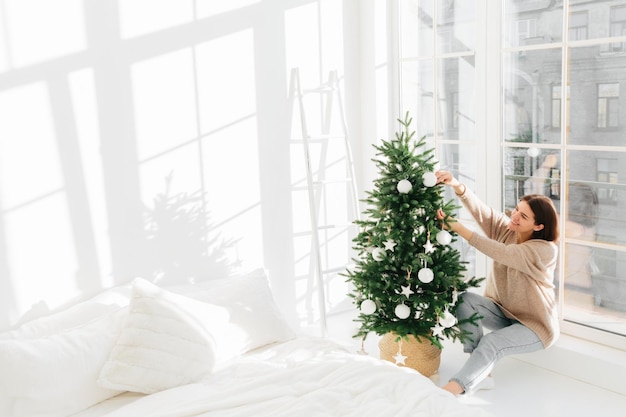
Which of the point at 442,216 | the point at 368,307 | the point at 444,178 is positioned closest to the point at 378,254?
the point at 368,307

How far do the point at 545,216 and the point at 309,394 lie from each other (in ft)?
5.15

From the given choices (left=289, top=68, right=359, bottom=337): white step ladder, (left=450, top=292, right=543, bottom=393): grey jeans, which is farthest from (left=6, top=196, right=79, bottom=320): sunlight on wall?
(left=450, top=292, right=543, bottom=393): grey jeans

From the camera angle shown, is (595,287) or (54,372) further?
(595,287)

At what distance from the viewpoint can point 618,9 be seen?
3014 millimetres

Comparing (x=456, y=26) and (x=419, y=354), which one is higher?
(x=456, y=26)

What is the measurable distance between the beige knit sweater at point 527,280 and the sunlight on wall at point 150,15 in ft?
6.01

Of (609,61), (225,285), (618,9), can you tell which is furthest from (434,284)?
(618,9)

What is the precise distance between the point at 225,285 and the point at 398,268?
92cm

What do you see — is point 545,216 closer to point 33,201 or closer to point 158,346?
point 158,346

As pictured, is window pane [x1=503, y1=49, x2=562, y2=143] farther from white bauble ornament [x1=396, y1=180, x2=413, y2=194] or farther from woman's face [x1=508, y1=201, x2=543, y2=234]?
white bauble ornament [x1=396, y1=180, x2=413, y2=194]

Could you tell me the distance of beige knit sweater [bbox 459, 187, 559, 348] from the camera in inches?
126

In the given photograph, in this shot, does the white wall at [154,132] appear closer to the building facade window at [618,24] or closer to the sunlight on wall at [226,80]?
the sunlight on wall at [226,80]

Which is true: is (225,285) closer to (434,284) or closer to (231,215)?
Answer: (231,215)

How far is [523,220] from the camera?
3244 millimetres
